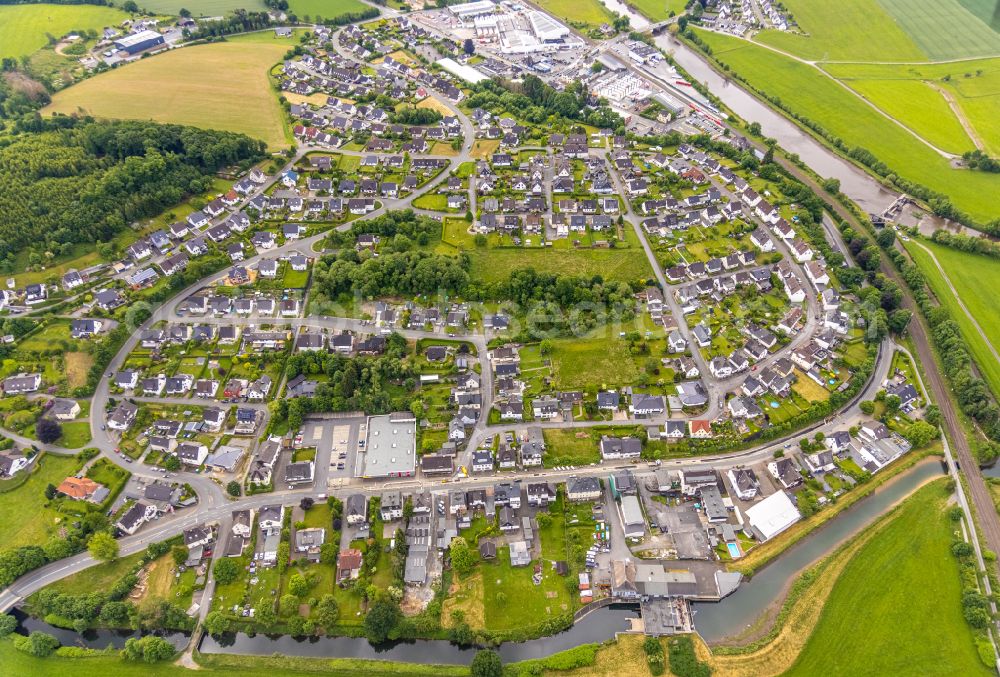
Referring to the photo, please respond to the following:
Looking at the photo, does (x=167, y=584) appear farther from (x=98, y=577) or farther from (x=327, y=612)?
(x=327, y=612)

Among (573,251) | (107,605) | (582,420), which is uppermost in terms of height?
(573,251)

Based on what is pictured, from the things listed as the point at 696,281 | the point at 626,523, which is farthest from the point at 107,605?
the point at 696,281

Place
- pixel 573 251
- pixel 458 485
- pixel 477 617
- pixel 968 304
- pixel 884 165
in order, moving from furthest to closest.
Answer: pixel 884 165 < pixel 573 251 < pixel 968 304 < pixel 458 485 < pixel 477 617

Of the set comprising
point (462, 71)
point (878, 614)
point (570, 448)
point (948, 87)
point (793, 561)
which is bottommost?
point (793, 561)

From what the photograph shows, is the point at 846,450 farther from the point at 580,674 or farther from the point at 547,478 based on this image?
the point at 580,674

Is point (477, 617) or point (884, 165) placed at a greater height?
point (884, 165)

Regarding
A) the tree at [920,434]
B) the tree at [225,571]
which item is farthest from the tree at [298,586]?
the tree at [920,434]

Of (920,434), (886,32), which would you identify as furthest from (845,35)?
(920,434)
